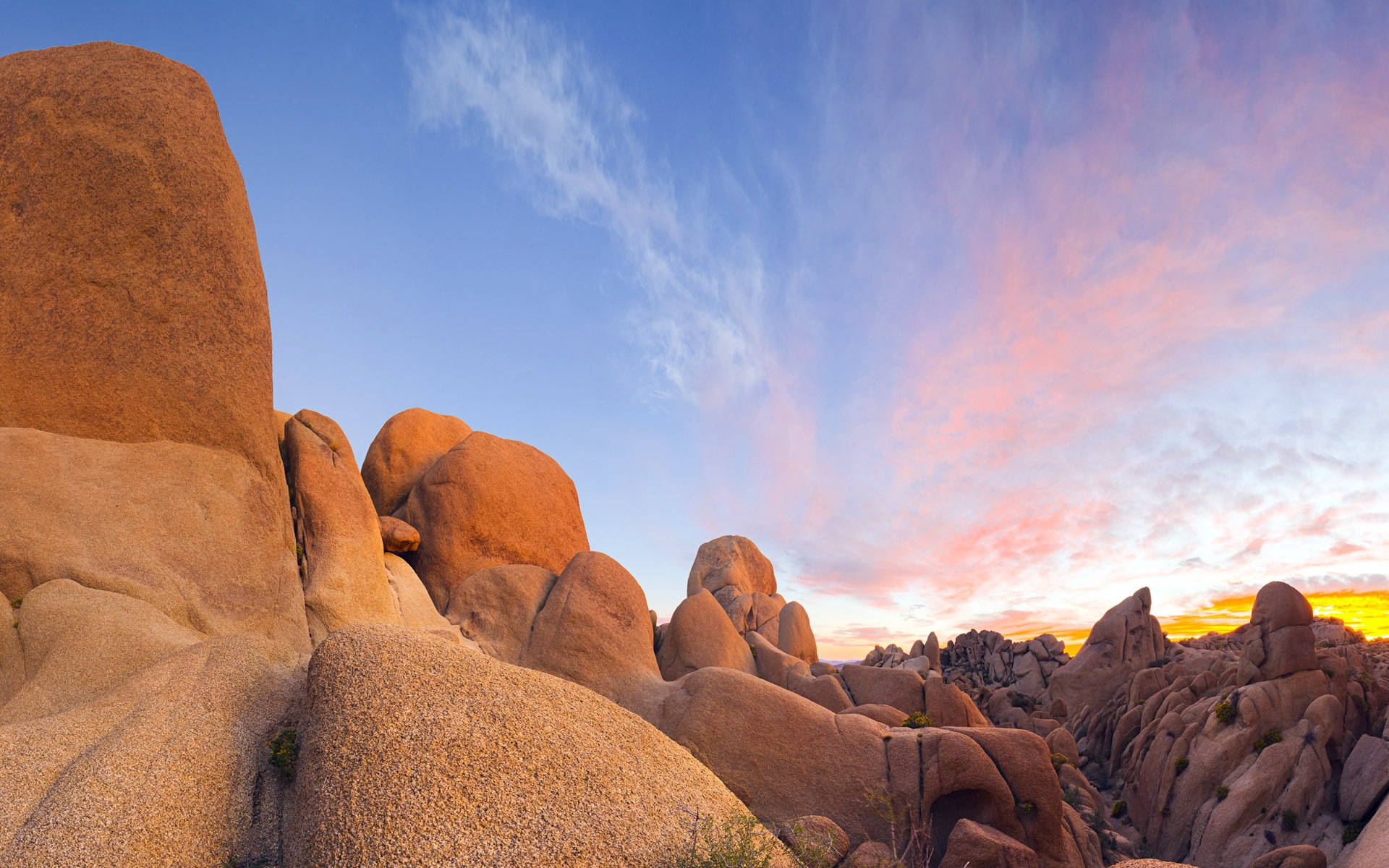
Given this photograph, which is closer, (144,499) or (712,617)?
(144,499)

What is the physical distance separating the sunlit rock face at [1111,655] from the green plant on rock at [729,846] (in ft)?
151

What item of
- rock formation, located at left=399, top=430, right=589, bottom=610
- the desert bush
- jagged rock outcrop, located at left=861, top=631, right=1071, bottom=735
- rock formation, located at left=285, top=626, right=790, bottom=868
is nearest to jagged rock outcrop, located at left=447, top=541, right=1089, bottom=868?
the desert bush

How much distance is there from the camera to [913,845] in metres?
20.1

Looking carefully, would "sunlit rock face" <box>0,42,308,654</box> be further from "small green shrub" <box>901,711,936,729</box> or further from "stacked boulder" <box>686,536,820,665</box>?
"stacked boulder" <box>686,536,820,665</box>

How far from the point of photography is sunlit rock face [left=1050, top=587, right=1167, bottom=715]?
50.3m

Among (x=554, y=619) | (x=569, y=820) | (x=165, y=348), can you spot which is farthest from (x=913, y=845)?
(x=165, y=348)

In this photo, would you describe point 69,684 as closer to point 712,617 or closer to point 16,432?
point 16,432

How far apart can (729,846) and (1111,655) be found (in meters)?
49.3

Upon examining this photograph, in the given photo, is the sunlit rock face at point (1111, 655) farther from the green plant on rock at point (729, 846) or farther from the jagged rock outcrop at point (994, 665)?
the green plant on rock at point (729, 846)

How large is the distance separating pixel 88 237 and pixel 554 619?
19.8m

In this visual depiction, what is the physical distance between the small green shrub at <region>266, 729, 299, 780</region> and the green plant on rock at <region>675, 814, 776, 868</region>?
6.76 m

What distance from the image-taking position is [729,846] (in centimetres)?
1141

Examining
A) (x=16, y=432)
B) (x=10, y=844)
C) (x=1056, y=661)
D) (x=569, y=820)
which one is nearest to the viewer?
(x=10, y=844)

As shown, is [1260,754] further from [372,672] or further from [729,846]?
[372,672]
